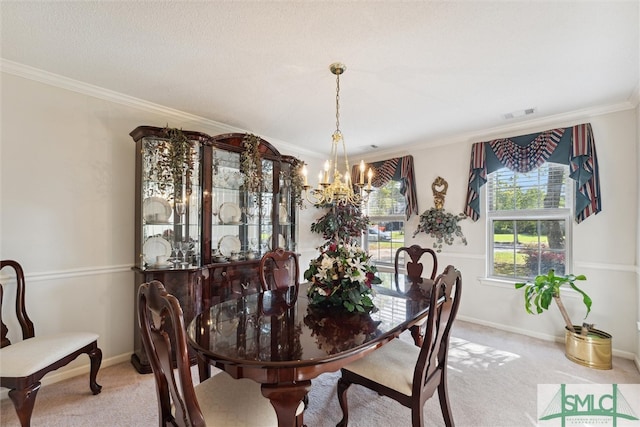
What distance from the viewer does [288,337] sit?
1.39m

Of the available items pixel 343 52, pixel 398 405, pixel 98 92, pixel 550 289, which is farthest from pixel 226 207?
pixel 550 289

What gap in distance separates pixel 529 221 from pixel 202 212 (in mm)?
3800

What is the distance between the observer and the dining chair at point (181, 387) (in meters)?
1.01

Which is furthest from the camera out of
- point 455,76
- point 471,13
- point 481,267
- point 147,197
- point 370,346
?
point 481,267

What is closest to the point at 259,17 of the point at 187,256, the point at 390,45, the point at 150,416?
the point at 390,45

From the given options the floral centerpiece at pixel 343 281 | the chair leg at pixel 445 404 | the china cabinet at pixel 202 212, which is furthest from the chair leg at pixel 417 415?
the china cabinet at pixel 202 212

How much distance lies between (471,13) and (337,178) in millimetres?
1338

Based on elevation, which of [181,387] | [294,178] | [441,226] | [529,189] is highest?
[294,178]

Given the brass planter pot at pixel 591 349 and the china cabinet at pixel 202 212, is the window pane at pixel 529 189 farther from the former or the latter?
the china cabinet at pixel 202 212

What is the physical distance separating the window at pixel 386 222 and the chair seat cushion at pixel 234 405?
10.9ft

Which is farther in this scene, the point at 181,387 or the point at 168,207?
the point at 168,207

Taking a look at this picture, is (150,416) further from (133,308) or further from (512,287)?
(512,287)

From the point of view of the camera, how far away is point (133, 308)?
274 cm

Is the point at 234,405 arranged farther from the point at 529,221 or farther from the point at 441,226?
the point at 529,221
